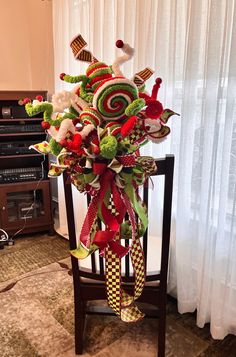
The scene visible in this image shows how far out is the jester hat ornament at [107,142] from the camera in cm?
88

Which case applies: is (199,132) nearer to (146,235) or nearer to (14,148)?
(146,235)

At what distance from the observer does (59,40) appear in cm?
226

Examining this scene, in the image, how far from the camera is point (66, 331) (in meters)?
1.47

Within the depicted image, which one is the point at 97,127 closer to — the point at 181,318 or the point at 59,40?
the point at 181,318

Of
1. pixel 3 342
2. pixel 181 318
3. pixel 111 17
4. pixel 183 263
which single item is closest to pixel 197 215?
pixel 183 263

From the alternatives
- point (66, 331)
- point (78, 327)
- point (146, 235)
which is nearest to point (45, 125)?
point (146, 235)

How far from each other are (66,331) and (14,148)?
4.74ft

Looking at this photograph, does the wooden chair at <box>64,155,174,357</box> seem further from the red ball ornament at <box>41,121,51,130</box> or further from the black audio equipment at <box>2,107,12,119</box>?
the black audio equipment at <box>2,107,12,119</box>

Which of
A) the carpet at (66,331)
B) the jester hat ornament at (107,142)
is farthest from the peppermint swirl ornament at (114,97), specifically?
the carpet at (66,331)

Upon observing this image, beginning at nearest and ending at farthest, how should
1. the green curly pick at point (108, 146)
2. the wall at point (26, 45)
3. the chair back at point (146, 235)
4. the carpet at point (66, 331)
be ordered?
the green curly pick at point (108, 146) → the chair back at point (146, 235) → the carpet at point (66, 331) → the wall at point (26, 45)

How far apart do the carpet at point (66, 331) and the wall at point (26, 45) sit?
1.77 meters

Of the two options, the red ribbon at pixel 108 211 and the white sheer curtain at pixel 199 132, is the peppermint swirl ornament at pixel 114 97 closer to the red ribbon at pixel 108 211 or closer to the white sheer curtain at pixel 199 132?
the red ribbon at pixel 108 211

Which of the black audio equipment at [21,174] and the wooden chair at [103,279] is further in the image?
the black audio equipment at [21,174]

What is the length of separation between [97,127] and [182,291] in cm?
108
